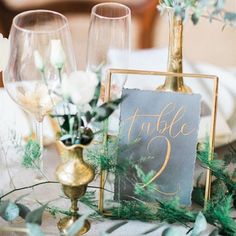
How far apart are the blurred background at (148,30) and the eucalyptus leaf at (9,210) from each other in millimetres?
1499

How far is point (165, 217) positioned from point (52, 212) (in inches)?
7.2

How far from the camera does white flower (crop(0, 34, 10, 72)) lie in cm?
101

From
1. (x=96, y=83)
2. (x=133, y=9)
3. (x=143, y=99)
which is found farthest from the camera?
(x=133, y=9)

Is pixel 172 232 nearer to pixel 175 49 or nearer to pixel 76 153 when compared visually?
pixel 76 153

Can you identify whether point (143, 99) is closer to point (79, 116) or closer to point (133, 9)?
point (79, 116)

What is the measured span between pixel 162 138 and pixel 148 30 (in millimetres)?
1613

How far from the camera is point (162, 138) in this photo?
3.26 feet

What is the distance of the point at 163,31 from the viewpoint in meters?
2.73

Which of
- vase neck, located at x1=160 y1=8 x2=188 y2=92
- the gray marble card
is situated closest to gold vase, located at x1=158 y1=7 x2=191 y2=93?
vase neck, located at x1=160 y1=8 x2=188 y2=92

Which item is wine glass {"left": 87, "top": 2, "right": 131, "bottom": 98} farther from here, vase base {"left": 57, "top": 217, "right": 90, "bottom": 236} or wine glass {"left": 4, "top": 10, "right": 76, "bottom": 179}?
vase base {"left": 57, "top": 217, "right": 90, "bottom": 236}

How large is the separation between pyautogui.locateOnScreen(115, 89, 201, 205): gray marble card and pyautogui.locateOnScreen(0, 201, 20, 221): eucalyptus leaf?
7.3 inches

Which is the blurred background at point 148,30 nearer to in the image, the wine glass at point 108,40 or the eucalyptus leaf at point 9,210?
the wine glass at point 108,40

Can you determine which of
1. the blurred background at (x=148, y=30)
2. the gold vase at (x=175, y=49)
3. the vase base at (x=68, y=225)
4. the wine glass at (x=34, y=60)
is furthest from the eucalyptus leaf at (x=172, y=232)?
the blurred background at (x=148, y=30)

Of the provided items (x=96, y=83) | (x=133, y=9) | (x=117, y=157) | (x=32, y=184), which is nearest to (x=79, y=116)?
(x=96, y=83)
